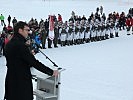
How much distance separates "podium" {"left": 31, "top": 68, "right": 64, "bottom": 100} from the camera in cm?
468

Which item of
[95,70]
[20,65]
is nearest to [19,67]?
[20,65]

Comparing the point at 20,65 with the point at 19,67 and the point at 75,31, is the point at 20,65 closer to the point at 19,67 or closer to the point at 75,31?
the point at 19,67

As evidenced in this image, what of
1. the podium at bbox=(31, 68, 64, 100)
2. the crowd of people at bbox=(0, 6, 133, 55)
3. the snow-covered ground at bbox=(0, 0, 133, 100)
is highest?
the crowd of people at bbox=(0, 6, 133, 55)

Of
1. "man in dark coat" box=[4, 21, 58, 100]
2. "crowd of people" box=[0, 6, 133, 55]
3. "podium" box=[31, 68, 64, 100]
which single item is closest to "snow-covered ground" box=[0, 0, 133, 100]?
"crowd of people" box=[0, 6, 133, 55]

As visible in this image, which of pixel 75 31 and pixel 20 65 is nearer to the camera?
pixel 20 65

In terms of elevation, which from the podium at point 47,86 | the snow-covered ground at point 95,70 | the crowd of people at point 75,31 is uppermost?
the crowd of people at point 75,31

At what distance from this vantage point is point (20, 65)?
432cm

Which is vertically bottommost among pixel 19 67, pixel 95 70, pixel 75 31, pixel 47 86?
pixel 95 70

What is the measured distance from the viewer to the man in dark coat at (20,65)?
14.0ft

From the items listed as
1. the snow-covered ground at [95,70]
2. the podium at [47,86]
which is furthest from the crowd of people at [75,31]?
the podium at [47,86]

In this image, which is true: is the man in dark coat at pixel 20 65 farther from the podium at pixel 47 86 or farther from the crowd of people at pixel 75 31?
the crowd of people at pixel 75 31

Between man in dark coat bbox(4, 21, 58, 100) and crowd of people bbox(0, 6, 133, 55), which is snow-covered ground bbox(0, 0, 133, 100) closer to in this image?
crowd of people bbox(0, 6, 133, 55)

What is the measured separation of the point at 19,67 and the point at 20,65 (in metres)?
0.03

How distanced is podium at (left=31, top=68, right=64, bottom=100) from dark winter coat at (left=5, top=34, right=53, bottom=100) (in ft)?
1.11
